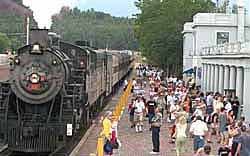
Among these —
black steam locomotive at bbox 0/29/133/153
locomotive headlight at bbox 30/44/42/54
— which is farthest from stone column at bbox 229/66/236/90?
locomotive headlight at bbox 30/44/42/54

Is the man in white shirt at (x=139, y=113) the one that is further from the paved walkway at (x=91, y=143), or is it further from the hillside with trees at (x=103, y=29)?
the hillside with trees at (x=103, y=29)

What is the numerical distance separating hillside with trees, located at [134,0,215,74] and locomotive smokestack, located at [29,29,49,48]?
1918 inches

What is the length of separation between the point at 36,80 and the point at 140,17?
201ft

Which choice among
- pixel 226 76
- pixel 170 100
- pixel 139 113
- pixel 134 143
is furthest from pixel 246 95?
pixel 226 76

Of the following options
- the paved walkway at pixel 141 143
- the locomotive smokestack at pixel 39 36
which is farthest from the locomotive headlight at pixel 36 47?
the paved walkway at pixel 141 143

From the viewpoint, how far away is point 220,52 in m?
37.5

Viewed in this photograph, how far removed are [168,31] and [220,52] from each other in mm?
30240

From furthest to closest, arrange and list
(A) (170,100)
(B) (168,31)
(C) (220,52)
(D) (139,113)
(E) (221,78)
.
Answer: (B) (168,31)
(E) (221,78)
(C) (220,52)
(A) (170,100)
(D) (139,113)

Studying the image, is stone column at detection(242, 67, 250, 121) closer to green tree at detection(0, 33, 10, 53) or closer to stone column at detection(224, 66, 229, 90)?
stone column at detection(224, 66, 229, 90)

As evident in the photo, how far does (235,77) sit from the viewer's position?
34188mm

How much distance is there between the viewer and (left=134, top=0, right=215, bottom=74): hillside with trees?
221ft

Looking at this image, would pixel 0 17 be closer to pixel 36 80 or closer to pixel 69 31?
pixel 69 31

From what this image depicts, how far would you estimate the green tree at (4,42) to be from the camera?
74912mm

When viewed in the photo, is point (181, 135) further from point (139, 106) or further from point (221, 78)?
point (221, 78)
